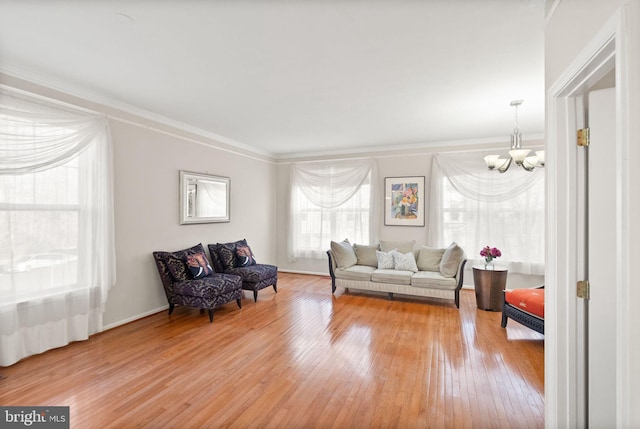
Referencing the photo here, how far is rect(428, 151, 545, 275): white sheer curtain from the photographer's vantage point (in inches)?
190

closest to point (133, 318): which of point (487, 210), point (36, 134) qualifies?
point (36, 134)

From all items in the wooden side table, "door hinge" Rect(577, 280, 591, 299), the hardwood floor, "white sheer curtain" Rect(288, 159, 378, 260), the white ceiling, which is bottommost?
the hardwood floor

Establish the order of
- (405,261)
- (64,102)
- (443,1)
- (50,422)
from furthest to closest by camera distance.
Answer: (405,261), (64,102), (50,422), (443,1)

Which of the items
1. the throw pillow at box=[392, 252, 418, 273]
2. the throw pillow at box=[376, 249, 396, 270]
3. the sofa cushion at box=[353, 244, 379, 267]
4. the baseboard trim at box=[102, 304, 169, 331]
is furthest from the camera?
the sofa cushion at box=[353, 244, 379, 267]

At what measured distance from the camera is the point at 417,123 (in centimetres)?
434

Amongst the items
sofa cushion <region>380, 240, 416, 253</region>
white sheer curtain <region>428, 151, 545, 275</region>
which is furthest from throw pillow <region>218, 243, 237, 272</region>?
white sheer curtain <region>428, 151, 545, 275</region>

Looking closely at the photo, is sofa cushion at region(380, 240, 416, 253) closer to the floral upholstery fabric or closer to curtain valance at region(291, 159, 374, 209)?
curtain valance at region(291, 159, 374, 209)

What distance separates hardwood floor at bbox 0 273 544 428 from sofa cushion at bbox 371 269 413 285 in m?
0.71

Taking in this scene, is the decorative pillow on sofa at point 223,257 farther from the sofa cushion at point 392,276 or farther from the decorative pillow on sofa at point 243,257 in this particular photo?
the sofa cushion at point 392,276

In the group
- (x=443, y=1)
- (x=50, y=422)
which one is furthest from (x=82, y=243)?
(x=443, y=1)

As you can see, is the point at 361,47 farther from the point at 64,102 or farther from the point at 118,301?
the point at 118,301

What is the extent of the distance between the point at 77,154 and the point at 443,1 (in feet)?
11.7

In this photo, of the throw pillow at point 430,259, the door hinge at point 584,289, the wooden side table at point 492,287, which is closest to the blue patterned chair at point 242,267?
the throw pillow at point 430,259

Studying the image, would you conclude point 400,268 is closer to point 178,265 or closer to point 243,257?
point 243,257
